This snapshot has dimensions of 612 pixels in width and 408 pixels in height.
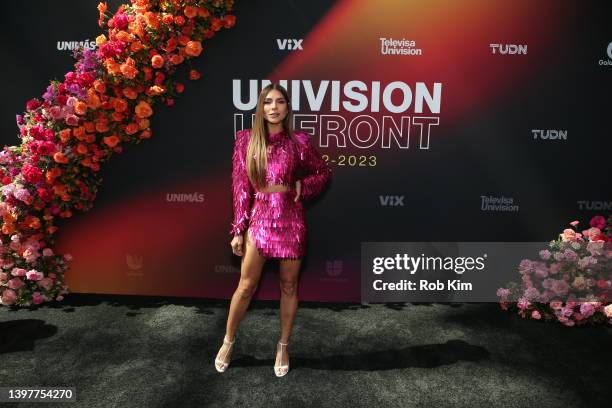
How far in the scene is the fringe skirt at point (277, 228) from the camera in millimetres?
3021

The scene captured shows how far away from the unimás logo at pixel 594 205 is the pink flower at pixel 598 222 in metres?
0.10

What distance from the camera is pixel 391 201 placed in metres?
4.29

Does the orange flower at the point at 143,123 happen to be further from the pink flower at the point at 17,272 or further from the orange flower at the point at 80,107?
the pink flower at the point at 17,272

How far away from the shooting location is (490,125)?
13.6 ft

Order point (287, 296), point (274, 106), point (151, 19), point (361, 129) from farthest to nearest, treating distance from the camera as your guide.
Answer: point (361, 129), point (151, 19), point (287, 296), point (274, 106)

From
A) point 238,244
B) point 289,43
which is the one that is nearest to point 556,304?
point 238,244

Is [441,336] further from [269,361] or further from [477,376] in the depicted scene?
[269,361]

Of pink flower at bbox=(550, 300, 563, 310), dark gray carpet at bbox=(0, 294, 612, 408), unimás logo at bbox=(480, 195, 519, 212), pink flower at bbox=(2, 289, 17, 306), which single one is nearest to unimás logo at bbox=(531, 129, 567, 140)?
unimás logo at bbox=(480, 195, 519, 212)

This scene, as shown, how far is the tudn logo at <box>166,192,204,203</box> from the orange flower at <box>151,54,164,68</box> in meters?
1.10

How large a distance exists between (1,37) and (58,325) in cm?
246

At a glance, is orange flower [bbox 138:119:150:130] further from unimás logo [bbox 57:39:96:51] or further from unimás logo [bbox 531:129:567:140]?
unimás logo [bbox 531:129:567:140]

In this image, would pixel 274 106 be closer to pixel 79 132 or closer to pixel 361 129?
pixel 361 129

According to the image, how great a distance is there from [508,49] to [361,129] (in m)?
1.36

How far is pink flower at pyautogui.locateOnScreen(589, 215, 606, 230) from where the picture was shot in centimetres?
416
